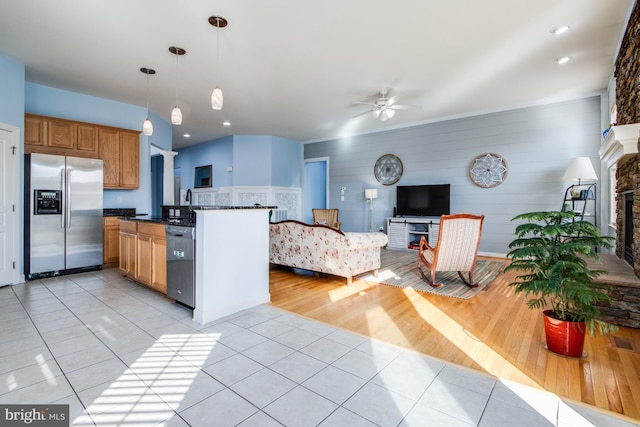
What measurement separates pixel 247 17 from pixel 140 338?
3.16 metres

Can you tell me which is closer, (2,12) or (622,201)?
(2,12)

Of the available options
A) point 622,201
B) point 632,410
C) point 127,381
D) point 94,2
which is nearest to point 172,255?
point 127,381

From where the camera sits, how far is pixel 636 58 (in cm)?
279

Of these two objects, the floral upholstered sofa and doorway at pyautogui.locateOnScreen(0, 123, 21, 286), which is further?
the floral upholstered sofa

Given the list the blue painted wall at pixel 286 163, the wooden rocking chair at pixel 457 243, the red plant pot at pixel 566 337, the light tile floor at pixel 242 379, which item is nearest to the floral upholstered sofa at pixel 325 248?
the wooden rocking chair at pixel 457 243

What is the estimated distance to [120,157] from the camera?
5.20 meters

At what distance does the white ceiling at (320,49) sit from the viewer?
115 inches

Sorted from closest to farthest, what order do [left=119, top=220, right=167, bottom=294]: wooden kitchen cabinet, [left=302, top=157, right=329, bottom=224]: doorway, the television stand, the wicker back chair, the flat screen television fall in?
1. [left=119, top=220, right=167, bottom=294]: wooden kitchen cabinet
2. the flat screen television
3. the television stand
4. the wicker back chair
5. [left=302, top=157, right=329, bottom=224]: doorway

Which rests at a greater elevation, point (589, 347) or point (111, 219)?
point (111, 219)

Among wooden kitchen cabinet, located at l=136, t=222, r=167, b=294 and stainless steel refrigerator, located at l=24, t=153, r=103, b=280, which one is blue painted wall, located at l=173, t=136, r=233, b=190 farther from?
wooden kitchen cabinet, located at l=136, t=222, r=167, b=294

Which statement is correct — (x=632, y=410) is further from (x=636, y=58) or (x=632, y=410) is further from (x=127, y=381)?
(x=636, y=58)

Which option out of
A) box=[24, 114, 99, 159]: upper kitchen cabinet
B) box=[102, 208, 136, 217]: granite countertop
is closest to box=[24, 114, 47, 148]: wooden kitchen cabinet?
box=[24, 114, 99, 159]: upper kitchen cabinet
